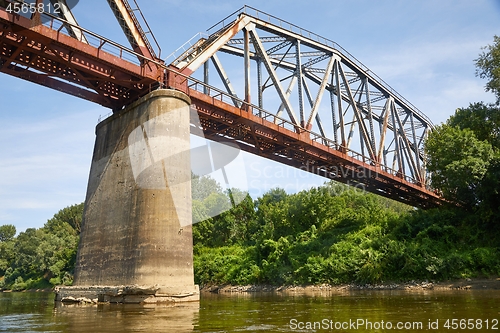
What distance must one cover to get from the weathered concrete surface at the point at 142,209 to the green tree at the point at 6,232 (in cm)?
10484

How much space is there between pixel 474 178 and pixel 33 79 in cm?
2924

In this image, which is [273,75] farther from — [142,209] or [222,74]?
[142,209]

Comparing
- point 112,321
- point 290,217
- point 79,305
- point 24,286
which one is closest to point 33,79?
point 79,305

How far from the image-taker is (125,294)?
1524cm

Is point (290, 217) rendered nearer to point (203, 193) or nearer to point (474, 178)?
point (474, 178)

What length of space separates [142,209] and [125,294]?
340 centimetres

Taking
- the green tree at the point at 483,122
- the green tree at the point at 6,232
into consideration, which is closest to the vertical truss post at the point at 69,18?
the green tree at the point at 483,122

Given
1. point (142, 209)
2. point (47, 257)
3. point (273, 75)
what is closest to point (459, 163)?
point (273, 75)

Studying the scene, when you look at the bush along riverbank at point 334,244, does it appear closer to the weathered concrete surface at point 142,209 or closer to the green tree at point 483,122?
the green tree at point 483,122

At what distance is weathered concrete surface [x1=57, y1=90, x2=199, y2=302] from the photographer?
15.7 meters

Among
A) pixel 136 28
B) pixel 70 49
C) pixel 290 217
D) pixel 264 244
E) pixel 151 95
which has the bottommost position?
pixel 264 244

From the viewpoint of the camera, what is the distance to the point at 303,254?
3294cm

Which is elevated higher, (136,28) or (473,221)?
(136,28)

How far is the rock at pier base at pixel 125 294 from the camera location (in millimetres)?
14867
